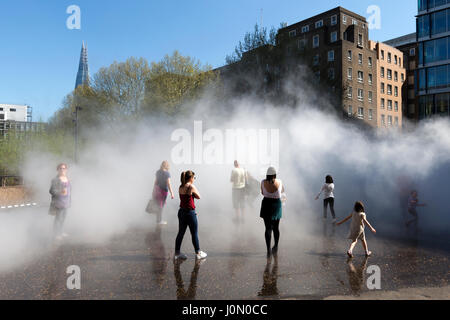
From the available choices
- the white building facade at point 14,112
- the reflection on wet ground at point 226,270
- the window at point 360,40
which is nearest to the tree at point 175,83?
the reflection on wet ground at point 226,270

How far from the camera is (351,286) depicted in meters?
4.63

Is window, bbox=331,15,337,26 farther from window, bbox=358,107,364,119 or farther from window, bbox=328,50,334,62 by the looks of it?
window, bbox=358,107,364,119

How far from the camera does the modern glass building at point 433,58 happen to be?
36906 millimetres

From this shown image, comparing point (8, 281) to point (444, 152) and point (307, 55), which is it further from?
point (307, 55)

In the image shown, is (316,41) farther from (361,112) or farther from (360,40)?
(361,112)

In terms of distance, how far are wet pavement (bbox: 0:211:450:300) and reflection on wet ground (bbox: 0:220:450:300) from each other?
1 centimetres

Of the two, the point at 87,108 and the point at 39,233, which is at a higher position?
the point at 87,108

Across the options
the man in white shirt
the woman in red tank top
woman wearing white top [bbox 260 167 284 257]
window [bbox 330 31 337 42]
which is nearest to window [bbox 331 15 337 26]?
window [bbox 330 31 337 42]

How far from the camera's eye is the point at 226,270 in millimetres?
5336

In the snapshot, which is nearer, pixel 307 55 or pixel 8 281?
pixel 8 281

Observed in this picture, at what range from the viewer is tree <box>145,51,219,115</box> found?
2634 centimetres

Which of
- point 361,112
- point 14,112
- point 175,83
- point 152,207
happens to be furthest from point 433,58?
point 14,112

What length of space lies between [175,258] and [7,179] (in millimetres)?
18862
